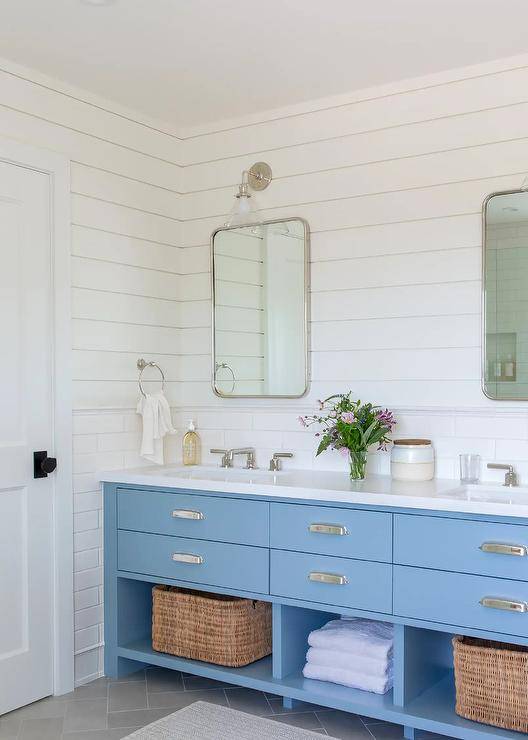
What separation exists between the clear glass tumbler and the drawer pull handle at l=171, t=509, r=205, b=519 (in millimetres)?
1054

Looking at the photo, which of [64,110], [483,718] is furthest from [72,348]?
[483,718]

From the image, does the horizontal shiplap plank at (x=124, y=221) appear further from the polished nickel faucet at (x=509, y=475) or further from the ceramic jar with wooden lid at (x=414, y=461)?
the polished nickel faucet at (x=509, y=475)

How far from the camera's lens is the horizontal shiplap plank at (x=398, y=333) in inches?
132

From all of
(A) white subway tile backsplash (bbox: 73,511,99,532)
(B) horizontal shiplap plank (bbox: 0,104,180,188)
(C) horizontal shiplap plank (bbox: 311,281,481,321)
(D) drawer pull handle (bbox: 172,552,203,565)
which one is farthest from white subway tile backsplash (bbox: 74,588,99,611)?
(B) horizontal shiplap plank (bbox: 0,104,180,188)

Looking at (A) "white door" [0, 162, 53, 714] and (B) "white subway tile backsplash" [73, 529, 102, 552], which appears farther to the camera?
(B) "white subway tile backsplash" [73, 529, 102, 552]

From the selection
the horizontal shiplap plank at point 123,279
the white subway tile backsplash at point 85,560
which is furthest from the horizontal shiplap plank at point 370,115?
the white subway tile backsplash at point 85,560

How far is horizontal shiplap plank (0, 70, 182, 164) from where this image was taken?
131 inches

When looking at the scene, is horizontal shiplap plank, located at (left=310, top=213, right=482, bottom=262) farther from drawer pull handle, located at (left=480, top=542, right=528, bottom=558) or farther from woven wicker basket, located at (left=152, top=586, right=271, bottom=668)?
woven wicker basket, located at (left=152, top=586, right=271, bottom=668)

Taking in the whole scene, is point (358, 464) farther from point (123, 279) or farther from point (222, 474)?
point (123, 279)

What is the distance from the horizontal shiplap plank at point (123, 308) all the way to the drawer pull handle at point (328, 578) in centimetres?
147

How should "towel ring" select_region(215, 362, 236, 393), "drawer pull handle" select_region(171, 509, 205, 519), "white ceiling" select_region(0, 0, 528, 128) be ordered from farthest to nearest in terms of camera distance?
"towel ring" select_region(215, 362, 236, 393)
"drawer pull handle" select_region(171, 509, 205, 519)
"white ceiling" select_region(0, 0, 528, 128)

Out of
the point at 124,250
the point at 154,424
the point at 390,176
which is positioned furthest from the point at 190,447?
the point at 390,176

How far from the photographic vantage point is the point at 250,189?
155 inches

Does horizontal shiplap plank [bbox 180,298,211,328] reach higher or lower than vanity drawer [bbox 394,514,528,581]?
higher
